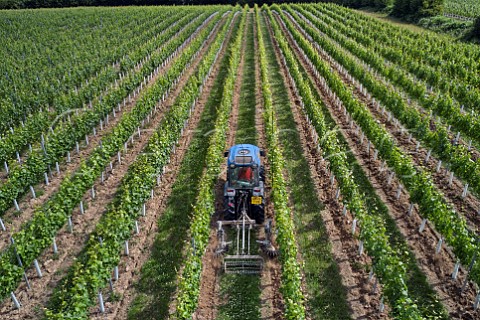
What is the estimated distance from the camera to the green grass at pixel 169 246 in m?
11.6

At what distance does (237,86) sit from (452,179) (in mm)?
17315

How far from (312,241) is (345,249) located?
3.65 feet

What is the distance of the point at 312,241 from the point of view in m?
14.1

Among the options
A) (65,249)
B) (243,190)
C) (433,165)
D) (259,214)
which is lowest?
(65,249)

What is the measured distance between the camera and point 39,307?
11508 millimetres

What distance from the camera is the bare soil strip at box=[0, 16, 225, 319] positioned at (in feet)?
38.0

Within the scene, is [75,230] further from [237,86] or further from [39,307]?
[237,86]

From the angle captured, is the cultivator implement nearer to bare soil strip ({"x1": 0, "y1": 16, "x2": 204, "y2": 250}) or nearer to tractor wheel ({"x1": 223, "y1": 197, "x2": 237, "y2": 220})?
tractor wheel ({"x1": 223, "y1": 197, "x2": 237, "y2": 220})

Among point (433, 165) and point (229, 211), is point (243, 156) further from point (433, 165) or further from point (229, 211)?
point (433, 165)

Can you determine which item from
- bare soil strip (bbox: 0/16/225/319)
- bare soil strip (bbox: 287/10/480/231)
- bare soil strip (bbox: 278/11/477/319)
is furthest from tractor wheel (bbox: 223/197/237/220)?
bare soil strip (bbox: 287/10/480/231)

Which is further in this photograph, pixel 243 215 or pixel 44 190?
pixel 44 190

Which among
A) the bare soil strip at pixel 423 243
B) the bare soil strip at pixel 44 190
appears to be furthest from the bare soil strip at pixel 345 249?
the bare soil strip at pixel 44 190

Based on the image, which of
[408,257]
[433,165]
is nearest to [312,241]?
[408,257]

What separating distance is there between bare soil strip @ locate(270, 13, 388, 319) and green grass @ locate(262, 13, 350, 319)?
0.22m
